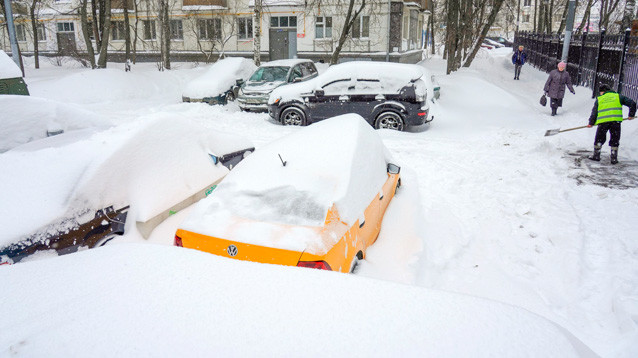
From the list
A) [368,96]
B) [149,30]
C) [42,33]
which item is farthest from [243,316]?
[42,33]

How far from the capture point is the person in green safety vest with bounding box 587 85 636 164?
799 cm

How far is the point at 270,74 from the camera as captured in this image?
14.7 meters

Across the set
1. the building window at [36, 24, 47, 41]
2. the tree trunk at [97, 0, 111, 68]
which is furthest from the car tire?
the building window at [36, 24, 47, 41]

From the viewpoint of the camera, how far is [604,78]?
13.8m

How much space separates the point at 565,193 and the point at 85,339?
703cm

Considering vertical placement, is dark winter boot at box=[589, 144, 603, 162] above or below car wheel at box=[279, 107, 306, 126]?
below

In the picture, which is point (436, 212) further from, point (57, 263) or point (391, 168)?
point (57, 263)

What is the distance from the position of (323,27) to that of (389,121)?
17288mm

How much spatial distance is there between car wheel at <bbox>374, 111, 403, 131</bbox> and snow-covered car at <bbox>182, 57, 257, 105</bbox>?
622 centimetres

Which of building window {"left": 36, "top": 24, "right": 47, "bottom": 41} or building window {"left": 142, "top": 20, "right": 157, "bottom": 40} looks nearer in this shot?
building window {"left": 142, "top": 20, "right": 157, "bottom": 40}

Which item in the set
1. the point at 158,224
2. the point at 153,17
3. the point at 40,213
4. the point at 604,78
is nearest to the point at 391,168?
the point at 158,224

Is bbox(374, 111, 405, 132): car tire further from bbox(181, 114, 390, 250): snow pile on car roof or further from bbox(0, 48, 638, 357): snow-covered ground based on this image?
bbox(181, 114, 390, 250): snow pile on car roof

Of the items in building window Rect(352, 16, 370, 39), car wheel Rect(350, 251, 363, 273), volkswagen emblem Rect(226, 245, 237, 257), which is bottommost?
car wheel Rect(350, 251, 363, 273)

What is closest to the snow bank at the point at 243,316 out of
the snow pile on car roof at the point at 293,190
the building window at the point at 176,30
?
the snow pile on car roof at the point at 293,190
